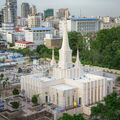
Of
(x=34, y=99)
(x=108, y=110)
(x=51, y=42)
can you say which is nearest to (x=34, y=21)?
(x=51, y=42)

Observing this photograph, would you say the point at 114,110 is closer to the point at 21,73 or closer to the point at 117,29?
the point at 21,73

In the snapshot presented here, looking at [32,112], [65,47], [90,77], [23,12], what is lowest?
[32,112]

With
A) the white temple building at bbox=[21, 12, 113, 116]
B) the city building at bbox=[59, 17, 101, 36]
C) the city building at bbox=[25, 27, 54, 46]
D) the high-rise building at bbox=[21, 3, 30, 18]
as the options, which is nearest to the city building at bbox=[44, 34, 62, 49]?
the city building at bbox=[25, 27, 54, 46]

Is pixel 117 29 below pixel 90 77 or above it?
above

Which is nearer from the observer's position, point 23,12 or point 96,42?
point 96,42

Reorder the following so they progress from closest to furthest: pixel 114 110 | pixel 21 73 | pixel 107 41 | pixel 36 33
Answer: pixel 114 110 → pixel 21 73 → pixel 107 41 → pixel 36 33

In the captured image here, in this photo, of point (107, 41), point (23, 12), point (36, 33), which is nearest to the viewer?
point (107, 41)

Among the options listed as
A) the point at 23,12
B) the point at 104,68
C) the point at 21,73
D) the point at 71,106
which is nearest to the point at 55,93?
the point at 71,106
